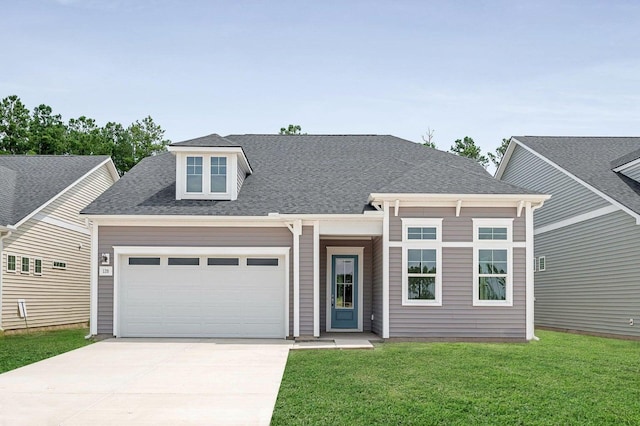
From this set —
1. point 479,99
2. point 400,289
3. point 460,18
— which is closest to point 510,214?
point 400,289

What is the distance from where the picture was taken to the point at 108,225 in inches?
717

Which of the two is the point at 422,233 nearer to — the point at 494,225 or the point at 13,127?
the point at 494,225

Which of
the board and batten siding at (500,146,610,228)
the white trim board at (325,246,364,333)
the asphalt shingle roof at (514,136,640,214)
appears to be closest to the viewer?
the asphalt shingle roof at (514,136,640,214)

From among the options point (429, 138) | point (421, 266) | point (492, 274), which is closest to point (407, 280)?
point (421, 266)

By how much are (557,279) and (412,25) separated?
33.3ft

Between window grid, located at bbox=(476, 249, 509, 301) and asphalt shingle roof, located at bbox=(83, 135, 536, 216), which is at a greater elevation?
asphalt shingle roof, located at bbox=(83, 135, 536, 216)

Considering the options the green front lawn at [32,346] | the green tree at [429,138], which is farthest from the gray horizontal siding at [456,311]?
the green tree at [429,138]

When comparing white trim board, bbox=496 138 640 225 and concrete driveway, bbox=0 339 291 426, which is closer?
concrete driveway, bbox=0 339 291 426

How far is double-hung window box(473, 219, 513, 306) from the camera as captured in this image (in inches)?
682

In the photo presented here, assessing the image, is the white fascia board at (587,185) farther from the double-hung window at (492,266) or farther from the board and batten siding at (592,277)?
the double-hung window at (492,266)

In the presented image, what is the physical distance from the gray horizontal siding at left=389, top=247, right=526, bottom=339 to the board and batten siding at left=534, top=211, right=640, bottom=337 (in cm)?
358

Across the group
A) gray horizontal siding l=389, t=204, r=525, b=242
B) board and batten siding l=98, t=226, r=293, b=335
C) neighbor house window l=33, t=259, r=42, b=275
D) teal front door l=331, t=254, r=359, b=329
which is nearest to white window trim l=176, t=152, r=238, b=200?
board and batten siding l=98, t=226, r=293, b=335

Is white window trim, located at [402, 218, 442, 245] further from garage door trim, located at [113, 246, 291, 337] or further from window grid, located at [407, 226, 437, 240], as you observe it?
garage door trim, located at [113, 246, 291, 337]

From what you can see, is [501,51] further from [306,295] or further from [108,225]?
[108,225]
